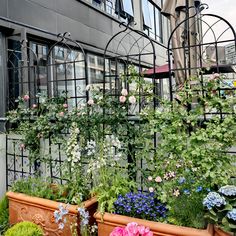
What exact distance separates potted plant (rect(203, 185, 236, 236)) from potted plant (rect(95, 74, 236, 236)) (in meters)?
0.09

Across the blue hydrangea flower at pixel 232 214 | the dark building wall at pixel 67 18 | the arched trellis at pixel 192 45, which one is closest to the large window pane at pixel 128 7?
the dark building wall at pixel 67 18

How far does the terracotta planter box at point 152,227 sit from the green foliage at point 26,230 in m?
0.62

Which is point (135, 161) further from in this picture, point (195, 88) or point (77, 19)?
point (77, 19)

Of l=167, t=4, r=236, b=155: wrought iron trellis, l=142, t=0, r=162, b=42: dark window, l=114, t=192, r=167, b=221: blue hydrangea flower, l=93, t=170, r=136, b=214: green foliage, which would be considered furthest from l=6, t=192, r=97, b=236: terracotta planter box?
l=142, t=0, r=162, b=42: dark window

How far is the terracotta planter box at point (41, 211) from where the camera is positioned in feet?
8.64

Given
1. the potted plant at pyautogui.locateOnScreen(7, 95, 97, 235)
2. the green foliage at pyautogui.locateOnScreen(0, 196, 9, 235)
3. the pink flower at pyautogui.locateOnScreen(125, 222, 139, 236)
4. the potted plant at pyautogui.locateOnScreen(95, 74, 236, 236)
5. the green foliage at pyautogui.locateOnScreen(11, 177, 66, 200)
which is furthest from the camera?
the green foliage at pyautogui.locateOnScreen(0, 196, 9, 235)

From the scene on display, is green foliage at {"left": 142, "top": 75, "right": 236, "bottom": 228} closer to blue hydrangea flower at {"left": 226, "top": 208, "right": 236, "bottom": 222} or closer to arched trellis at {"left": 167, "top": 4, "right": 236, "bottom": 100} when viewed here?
blue hydrangea flower at {"left": 226, "top": 208, "right": 236, "bottom": 222}

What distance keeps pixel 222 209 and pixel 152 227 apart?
57 cm

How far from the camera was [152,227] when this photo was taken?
7.09ft

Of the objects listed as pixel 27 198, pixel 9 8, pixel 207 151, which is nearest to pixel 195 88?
pixel 207 151

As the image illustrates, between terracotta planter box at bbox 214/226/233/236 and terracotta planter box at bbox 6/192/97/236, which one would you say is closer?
terracotta planter box at bbox 214/226/233/236

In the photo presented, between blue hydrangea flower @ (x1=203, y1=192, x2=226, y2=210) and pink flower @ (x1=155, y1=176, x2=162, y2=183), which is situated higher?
pink flower @ (x1=155, y1=176, x2=162, y2=183)

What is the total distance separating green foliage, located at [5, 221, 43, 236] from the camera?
2.47m

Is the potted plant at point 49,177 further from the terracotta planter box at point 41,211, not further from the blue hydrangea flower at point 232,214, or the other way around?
the blue hydrangea flower at point 232,214
